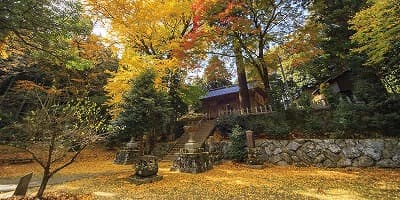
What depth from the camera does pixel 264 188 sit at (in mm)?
7121

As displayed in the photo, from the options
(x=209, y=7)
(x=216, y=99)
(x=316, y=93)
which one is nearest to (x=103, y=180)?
(x=209, y=7)

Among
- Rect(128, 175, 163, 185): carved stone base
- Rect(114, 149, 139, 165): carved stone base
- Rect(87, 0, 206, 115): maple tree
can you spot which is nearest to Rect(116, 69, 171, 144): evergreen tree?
Rect(87, 0, 206, 115): maple tree

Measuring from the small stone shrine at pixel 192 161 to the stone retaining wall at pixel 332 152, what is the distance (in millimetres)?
3086

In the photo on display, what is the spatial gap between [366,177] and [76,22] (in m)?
10.9

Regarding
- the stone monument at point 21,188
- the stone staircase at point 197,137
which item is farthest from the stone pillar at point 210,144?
the stone monument at point 21,188

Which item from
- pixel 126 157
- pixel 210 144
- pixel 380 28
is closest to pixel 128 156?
pixel 126 157

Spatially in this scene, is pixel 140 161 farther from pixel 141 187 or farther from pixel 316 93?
pixel 316 93

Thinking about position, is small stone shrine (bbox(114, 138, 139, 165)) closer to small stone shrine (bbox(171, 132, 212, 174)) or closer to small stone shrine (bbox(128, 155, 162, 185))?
small stone shrine (bbox(171, 132, 212, 174))

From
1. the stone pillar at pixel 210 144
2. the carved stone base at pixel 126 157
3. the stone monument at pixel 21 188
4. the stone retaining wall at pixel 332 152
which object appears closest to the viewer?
the stone monument at pixel 21 188

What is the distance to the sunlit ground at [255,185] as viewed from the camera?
6.41m

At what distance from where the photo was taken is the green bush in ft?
39.2

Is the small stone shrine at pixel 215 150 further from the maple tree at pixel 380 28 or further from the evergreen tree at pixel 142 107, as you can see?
the maple tree at pixel 380 28

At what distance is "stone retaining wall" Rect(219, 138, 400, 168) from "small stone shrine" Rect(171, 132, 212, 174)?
10.1 ft

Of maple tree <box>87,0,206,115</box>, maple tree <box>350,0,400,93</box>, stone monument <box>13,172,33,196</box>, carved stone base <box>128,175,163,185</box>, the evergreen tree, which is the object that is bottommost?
carved stone base <box>128,175,163,185</box>
